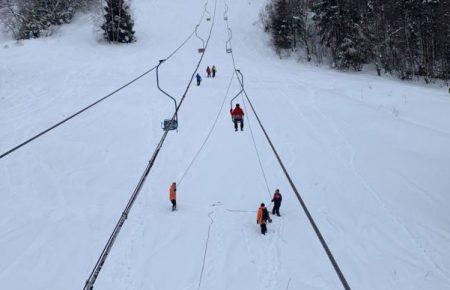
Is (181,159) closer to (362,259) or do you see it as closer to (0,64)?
(362,259)

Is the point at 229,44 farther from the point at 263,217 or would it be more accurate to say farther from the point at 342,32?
the point at 263,217

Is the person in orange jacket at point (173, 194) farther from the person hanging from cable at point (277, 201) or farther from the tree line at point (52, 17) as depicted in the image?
the tree line at point (52, 17)

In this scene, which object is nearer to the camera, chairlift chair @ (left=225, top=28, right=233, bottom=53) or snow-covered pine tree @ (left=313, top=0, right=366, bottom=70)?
snow-covered pine tree @ (left=313, top=0, right=366, bottom=70)

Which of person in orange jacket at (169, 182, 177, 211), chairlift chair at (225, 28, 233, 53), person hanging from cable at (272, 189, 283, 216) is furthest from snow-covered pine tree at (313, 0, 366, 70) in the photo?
person in orange jacket at (169, 182, 177, 211)

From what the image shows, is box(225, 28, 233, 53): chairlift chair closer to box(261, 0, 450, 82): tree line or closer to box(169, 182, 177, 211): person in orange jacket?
box(261, 0, 450, 82): tree line

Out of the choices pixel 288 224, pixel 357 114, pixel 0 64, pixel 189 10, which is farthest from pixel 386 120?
pixel 189 10

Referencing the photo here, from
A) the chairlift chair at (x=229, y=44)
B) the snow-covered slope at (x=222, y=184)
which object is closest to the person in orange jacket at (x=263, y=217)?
the snow-covered slope at (x=222, y=184)
